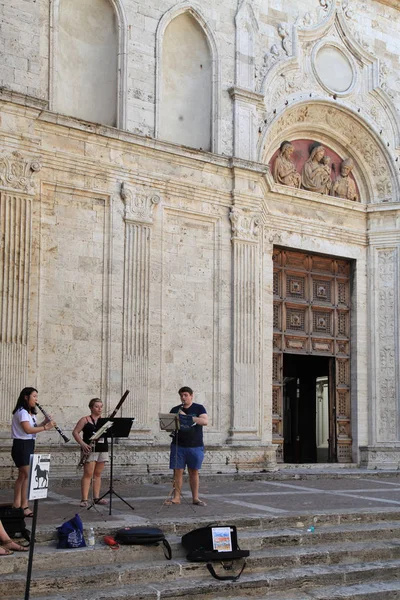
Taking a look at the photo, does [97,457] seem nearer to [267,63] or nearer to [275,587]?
Answer: [275,587]

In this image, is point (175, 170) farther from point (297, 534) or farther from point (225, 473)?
point (297, 534)

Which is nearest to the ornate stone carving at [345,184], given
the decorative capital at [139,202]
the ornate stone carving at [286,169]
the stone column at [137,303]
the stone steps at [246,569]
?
the ornate stone carving at [286,169]

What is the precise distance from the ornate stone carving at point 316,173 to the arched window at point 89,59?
6.06 metres

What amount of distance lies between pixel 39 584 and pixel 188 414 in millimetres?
4839

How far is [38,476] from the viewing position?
812 cm

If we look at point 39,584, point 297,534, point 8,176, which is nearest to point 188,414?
point 297,534

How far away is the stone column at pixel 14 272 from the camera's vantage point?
1555cm

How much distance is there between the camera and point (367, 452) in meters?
21.7

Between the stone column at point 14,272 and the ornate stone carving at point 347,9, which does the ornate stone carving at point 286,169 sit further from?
the stone column at point 14,272

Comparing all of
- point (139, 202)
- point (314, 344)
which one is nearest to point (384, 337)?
point (314, 344)

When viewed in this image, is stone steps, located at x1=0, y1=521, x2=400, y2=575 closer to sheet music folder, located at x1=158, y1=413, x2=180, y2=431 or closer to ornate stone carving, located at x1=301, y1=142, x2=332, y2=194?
sheet music folder, located at x1=158, y1=413, x2=180, y2=431

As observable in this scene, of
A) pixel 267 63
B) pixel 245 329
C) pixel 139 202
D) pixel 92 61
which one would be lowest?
pixel 245 329

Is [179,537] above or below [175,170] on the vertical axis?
below

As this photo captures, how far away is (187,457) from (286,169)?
10.4 metres
